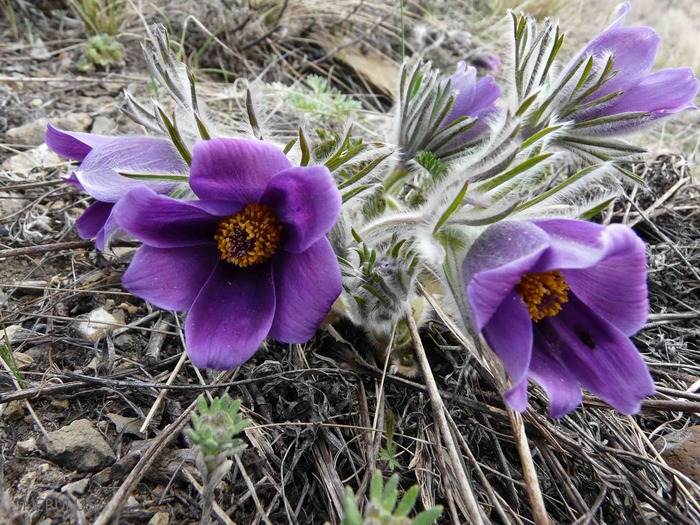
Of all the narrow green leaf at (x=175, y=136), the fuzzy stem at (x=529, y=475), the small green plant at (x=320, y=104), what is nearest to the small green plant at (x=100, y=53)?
the small green plant at (x=320, y=104)

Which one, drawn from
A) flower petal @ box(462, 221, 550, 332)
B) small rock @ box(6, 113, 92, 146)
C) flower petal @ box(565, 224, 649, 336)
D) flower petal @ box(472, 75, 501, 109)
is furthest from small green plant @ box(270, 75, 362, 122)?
flower petal @ box(565, 224, 649, 336)

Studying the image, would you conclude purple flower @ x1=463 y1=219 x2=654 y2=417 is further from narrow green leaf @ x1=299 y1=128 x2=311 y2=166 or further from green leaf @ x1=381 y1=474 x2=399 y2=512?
narrow green leaf @ x1=299 y1=128 x2=311 y2=166

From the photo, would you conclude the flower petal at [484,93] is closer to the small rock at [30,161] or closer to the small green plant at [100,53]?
the small rock at [30,161]

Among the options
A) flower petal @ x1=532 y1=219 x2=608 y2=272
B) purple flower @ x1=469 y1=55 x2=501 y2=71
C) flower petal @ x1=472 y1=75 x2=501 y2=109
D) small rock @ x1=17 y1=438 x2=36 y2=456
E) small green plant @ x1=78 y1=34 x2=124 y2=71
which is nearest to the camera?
flower petal @ x1=532 y1=219 x2=608 y2=272

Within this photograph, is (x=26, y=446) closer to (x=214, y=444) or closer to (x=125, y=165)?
(x=214, y=444)

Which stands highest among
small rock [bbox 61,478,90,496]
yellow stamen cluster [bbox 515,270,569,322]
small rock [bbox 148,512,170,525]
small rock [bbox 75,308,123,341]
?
yellow stamen cluster [bbox 515,270,569,322]

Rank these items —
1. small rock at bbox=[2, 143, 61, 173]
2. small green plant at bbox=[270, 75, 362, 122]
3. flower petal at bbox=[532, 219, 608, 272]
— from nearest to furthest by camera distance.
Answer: flower petal at bbox=[532, 219, 608, 272] < small rock at bbox=[2, 143, 61, 173] < small green plant at bbox=[270, 75, 362, 122]

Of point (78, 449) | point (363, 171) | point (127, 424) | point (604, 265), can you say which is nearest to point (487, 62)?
point (363, 171)
